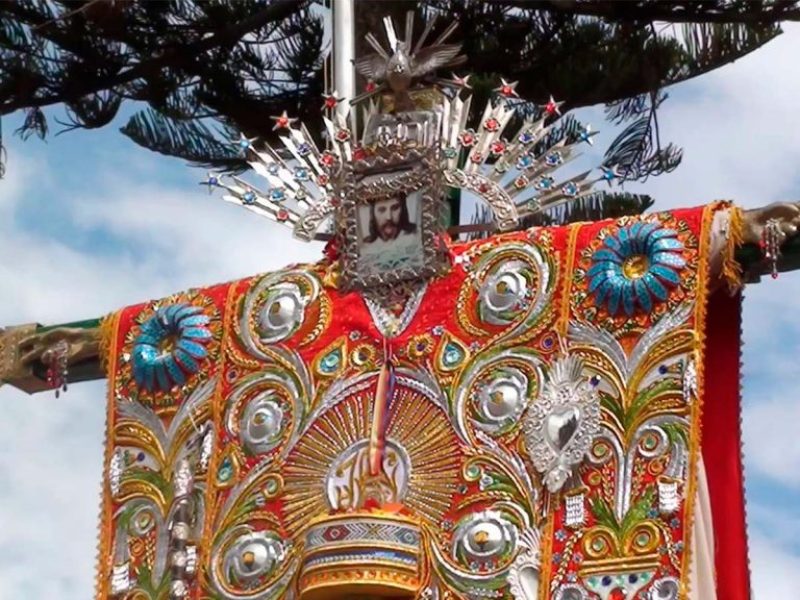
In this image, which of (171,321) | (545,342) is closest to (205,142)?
(171,321)

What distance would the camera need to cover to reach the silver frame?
8523mm

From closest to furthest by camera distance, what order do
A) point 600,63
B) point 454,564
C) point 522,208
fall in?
point 454,564, point 522,208, point 600,63

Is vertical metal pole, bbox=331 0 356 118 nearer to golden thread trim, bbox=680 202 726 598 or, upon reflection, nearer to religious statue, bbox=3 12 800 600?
religious statue, bbox=3 12 800 600

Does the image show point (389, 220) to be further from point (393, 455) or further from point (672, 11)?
point (672, 11)

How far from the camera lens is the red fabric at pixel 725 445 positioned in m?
7.88

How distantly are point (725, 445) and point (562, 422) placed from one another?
0.46m

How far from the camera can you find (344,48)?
377 inches

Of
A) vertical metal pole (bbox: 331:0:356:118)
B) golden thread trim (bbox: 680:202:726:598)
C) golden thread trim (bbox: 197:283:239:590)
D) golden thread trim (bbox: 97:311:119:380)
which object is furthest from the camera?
vertical metal pole (bbox: 331:0:356:118)

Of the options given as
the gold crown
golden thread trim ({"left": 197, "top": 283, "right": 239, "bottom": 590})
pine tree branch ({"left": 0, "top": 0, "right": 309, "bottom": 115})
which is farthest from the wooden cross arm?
pine tree branch ({"left": 0, "top": 0, "right": 309, "bottom": 115})

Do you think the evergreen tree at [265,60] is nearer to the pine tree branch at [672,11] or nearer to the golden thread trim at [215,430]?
the pine tree branch at [672,11]

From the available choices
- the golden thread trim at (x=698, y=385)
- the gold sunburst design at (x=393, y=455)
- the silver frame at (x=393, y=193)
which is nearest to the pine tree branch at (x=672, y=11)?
the silver frame at (x=393, y=193)

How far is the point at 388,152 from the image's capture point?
864cm

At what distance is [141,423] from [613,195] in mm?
3404

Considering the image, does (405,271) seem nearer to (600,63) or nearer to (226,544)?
(226,544)
